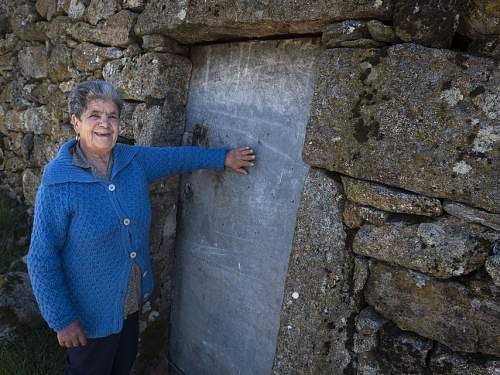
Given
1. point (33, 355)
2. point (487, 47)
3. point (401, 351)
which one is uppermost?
point (487, 47)

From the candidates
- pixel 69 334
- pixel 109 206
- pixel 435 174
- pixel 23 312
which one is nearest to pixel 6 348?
pixel 23 312

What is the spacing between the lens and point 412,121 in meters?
1.42

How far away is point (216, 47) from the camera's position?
238cm

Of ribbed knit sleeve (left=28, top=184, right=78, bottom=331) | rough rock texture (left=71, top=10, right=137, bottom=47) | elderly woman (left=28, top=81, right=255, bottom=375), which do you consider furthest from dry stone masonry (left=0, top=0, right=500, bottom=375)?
ribbed knit sleeve (left=28, top=184, right=78, bottom=331)

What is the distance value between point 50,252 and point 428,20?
1725 mm

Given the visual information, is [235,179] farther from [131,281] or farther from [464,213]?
[464,213]

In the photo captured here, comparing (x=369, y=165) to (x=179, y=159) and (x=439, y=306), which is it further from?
(x=179, y=159)

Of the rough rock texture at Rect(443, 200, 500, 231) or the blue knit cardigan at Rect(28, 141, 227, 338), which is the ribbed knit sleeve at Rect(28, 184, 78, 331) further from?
the rough rock texture at Rect(443, 200, 500, 231)

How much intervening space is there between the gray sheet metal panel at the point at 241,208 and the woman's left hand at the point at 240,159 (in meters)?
0.04

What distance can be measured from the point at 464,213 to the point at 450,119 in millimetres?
301

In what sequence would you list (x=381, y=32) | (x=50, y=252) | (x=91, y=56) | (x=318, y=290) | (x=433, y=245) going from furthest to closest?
(x=91, y=56), (x=50, y=252), (x=318, y=290), (x=381, y=32), (x=433, y=245)

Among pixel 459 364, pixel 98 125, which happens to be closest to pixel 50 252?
pixel 98 125

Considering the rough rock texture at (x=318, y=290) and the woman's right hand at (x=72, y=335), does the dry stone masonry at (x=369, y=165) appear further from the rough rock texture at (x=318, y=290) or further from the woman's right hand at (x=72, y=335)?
the woman's right hand at (x=72, y=335)

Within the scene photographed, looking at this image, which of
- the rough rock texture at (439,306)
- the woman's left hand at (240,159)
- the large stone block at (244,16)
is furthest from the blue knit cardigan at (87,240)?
the rough rock texture at (439,306)
